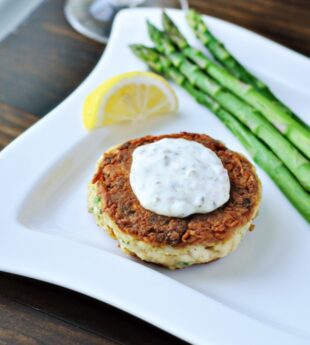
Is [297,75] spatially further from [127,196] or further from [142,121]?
[127,196]

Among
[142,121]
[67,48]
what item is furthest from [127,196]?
[67,48]

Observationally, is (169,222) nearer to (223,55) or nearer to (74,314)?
(74,314)

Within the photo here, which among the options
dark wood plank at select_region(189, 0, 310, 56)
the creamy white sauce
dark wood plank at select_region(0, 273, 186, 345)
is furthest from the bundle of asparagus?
dark wood plank at select_region(0, 273, 186, 345)

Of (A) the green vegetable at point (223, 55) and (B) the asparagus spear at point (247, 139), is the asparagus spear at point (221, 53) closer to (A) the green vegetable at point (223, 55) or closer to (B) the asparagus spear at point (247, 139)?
(A) the green vegetable at point (223, 55)

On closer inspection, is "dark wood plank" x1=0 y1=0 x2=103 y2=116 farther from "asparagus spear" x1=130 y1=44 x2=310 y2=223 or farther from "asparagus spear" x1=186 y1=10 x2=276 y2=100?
"asparagus spear" x1=186 y1=10 x2=276 y2=100

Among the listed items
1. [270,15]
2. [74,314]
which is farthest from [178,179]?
[270,15]
